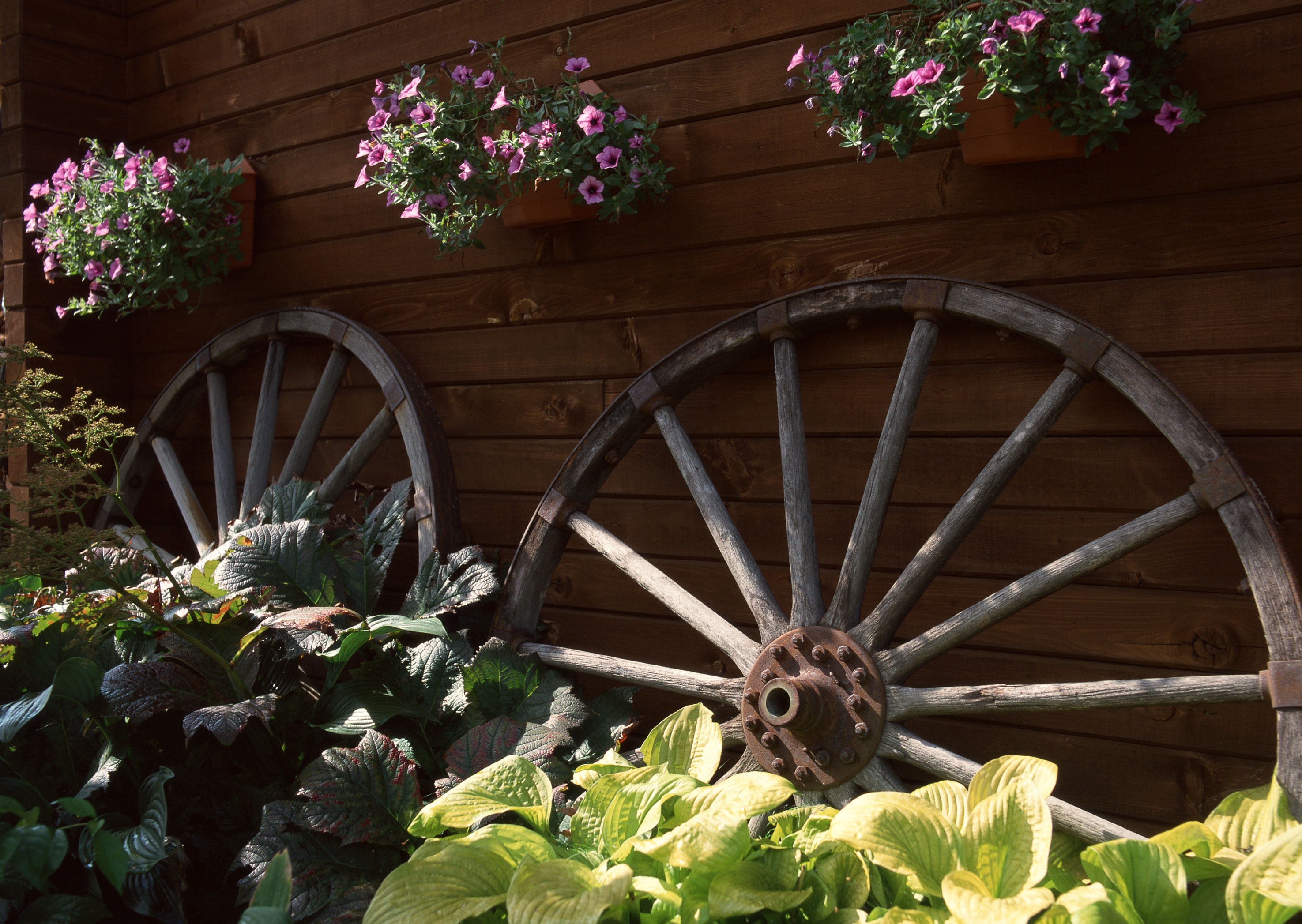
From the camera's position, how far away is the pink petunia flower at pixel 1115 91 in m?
1.33

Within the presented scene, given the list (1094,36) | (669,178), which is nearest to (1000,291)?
(1094,36)

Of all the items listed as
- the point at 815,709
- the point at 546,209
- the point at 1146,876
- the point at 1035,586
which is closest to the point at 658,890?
the point at 1146,876

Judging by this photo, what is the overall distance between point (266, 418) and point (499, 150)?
1.03 metres

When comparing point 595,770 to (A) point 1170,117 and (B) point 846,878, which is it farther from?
(A) point 1170,117

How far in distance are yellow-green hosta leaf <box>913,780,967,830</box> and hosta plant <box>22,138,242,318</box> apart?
2.23 metres

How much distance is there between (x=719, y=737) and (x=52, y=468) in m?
1.06

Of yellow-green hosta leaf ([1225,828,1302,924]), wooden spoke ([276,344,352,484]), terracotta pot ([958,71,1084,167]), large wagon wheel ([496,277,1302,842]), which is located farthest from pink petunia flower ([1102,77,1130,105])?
wooden spoke ([276,344,352,484])

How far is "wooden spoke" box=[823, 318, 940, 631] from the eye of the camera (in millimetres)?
1559

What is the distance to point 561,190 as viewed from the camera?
1.97 m

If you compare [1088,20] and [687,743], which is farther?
[1088,20]

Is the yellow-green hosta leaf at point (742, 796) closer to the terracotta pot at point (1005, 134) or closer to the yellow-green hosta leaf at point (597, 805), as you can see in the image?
the yellow-green hosta leaf at point (597, 805)

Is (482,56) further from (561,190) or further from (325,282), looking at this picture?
(325,282)

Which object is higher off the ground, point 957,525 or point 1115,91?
point 1115,91

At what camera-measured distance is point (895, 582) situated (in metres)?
1.61
